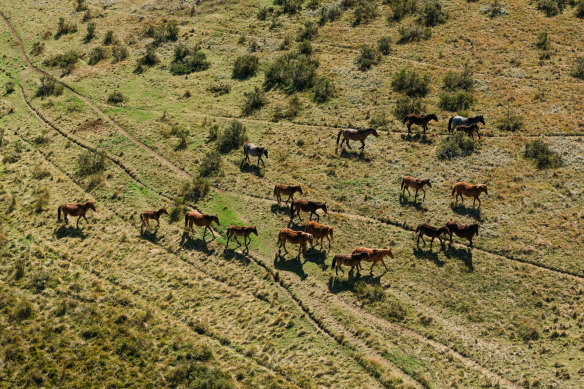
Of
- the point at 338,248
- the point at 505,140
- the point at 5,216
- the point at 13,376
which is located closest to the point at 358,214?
the point at 338,248

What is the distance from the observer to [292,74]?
153 feet

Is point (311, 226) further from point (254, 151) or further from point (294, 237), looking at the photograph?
point (254, 151)

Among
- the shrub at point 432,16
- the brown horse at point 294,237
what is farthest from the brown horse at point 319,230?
the shrub at point 432,16

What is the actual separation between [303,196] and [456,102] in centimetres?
1713

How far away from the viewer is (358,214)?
1189 inches

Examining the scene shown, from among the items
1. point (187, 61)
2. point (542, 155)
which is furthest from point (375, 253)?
point (187, 61)

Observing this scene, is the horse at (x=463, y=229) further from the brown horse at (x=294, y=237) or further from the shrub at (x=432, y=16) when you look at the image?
the shrub at (x=432, y=16)

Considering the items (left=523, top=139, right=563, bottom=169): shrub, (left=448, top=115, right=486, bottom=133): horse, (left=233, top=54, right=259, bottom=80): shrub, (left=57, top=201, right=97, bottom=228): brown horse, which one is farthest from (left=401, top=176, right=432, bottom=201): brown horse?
(left=233, top=54, right=259, bottom=80): shrub

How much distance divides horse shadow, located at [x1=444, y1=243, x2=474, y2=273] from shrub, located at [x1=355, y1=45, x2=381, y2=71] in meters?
25.3

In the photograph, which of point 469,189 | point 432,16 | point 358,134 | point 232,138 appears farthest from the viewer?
point 432,16

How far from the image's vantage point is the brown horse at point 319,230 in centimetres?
2688

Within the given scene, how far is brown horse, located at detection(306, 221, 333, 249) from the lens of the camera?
2688 cm

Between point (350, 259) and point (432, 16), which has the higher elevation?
point (432, 16)

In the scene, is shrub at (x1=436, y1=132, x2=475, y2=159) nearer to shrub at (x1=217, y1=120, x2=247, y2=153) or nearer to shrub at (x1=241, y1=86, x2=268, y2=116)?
shrub at (x1=217, y1=120, x2=247, y2=153)
